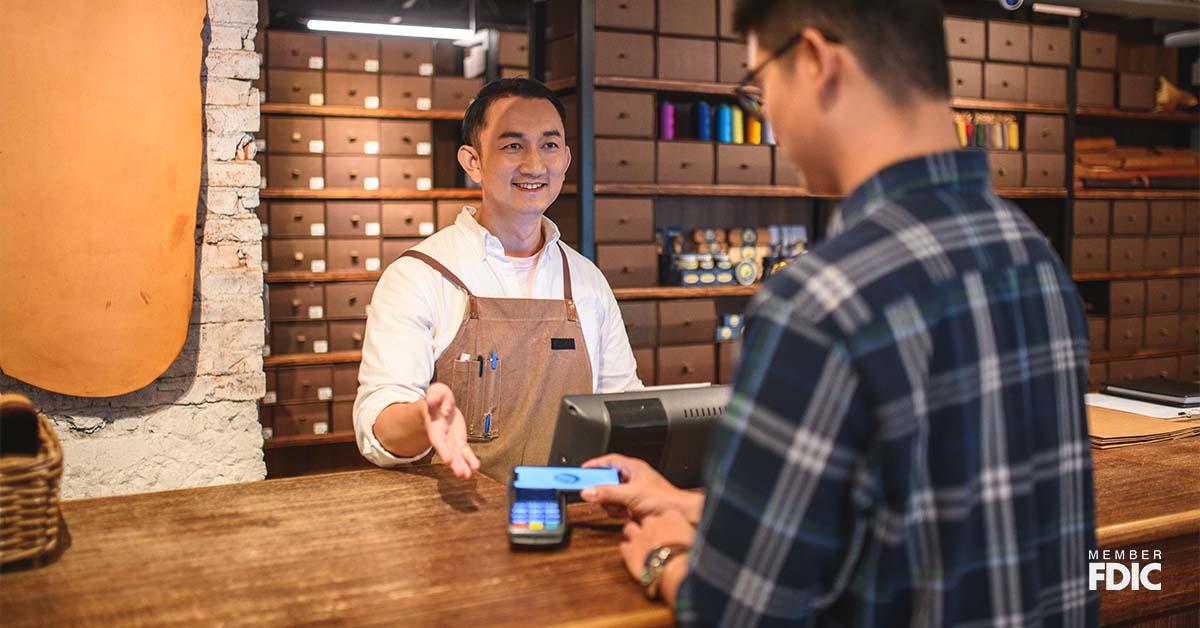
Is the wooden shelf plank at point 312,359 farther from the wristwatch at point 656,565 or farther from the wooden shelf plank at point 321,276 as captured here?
the wristwatch at point 656,565

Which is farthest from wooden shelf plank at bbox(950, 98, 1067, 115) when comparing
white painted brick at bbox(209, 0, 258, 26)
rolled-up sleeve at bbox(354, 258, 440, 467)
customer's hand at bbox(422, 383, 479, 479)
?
customer's hand at bbox(422, 383, 479, 479)

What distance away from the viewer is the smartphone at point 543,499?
1423mm

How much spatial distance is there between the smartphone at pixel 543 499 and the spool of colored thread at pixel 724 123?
3.25 m

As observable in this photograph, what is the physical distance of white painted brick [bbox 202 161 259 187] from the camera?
9.33ft

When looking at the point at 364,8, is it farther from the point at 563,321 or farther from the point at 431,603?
the point at 431,603

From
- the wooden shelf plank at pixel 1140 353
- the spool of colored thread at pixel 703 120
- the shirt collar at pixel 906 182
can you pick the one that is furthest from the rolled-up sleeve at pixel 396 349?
the wooden shelf plank at pixel 1140 353

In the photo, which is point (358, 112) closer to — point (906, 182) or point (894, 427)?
point (906, 182)

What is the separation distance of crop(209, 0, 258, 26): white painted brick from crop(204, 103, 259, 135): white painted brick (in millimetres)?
241

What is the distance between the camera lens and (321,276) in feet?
17.1

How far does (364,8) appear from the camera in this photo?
27.5 ft

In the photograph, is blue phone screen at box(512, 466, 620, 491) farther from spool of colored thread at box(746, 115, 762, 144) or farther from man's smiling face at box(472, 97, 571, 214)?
spool of colored thread at box(746, 115, 762, 144)

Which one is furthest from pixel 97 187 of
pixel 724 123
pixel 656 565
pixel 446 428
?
pixel 724 123

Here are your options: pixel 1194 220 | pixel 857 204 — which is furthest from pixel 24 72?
pixel 1194 220

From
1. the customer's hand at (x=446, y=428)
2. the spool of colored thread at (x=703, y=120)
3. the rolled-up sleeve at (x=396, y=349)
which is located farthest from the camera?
the spool of colored thread at (x=703, y=120)
